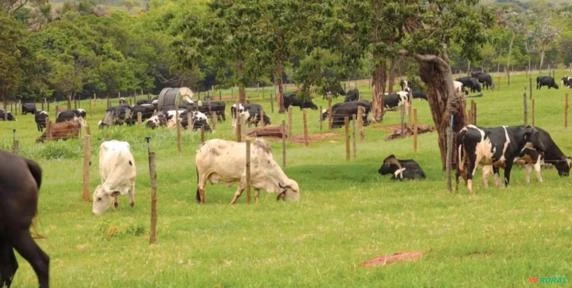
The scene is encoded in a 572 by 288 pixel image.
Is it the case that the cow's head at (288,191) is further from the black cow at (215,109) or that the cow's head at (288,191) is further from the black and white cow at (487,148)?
the black cow at (215,109)

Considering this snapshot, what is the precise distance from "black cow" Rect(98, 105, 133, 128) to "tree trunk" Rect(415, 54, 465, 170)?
31883 millimetres

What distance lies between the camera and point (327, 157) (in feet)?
108

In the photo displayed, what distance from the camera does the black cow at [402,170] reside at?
26766 millimetres

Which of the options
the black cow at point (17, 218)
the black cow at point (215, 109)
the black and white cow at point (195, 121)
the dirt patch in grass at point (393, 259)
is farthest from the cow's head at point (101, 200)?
the black cow at point (215, 109)

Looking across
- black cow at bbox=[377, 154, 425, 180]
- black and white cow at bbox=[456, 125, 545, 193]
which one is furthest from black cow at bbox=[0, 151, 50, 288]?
black cow at bbox=[377, 154, 425, 180]

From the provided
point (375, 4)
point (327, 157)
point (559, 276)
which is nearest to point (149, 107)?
point (327, 157)

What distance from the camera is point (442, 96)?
28.2 metres

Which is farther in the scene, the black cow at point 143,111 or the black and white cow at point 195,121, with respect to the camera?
the black cow at point 143,111

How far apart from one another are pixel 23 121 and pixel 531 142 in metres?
48.9

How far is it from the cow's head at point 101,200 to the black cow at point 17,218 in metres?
10.2

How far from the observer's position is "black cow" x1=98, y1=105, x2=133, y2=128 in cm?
5694

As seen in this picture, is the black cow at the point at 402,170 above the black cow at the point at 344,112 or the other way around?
the other way around

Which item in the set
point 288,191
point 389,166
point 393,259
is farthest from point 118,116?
point 393,259

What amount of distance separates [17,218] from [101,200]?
35.7 ft
